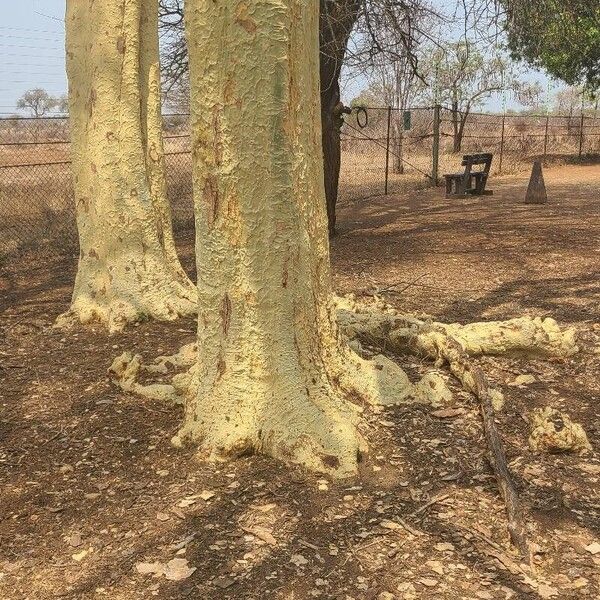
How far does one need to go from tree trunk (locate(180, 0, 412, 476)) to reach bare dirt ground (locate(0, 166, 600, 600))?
20cm

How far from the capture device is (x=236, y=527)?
9.02 feet

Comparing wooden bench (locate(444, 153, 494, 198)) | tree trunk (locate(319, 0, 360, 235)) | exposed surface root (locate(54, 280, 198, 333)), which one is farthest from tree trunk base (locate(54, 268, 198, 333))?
wooden bench (locate(444, 153, 494, 198))

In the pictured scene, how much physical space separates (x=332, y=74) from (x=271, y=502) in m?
7.33

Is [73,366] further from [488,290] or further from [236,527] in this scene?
[488,290]

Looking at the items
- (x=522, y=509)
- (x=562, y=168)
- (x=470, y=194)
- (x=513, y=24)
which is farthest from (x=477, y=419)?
(x=562, y=168)

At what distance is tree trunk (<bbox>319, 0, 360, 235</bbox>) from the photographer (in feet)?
28.6

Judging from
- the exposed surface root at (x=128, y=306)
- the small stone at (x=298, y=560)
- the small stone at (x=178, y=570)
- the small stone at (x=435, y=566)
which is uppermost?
the exposed surface root at (x=128, y=306)

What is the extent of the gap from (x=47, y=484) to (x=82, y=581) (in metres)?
0.76

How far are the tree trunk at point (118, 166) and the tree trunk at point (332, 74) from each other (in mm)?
3844

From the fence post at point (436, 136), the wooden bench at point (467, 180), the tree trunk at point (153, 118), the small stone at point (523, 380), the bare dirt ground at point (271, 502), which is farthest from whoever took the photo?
the fence post at point (436, 136)

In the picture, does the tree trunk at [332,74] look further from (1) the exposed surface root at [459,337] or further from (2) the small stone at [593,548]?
(2) the small stone at [593,548]

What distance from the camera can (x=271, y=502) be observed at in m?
2.90

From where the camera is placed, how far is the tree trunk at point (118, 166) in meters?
5.09

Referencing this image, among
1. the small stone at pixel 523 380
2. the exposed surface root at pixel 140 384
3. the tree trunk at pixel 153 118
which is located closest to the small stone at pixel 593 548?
the small stone at pixel 523 380
